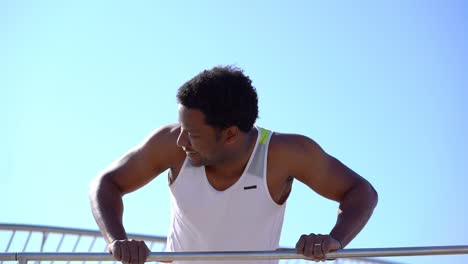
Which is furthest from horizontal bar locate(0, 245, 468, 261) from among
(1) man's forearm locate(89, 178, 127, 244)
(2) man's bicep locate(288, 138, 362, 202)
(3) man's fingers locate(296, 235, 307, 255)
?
(2) man's bicep locate(288, 138, 362, 202)

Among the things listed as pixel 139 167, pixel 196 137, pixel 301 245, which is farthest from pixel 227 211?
pixel 301 245

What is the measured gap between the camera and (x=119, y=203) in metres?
6.11

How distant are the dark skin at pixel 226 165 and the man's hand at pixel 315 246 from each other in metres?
0.51

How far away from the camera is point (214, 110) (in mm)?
6172

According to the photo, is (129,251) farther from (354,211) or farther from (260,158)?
(354,211)

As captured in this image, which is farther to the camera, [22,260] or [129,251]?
[22,260]

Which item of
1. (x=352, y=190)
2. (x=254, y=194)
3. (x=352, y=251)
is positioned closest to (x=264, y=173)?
(x=254, y=194)

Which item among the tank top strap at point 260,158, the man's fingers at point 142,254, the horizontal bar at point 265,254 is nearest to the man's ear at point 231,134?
the tank top strap at point 260,158

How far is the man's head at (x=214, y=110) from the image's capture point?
6.09 metres

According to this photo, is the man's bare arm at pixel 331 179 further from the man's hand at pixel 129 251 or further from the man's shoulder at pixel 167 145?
the man's hand at pixel 129 251

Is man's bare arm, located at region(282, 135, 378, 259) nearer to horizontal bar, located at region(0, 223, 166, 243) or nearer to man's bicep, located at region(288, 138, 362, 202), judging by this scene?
man's bicep, located at region(288, 138, 362, 202)

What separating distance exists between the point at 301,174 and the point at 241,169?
36 cm

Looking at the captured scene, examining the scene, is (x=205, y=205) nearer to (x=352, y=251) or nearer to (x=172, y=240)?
(x=172, y=240)

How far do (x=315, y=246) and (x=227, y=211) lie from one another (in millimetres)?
864
